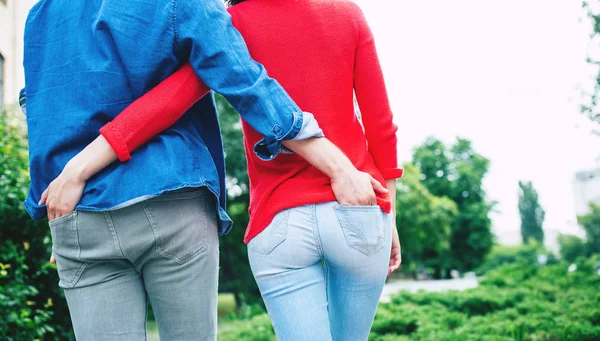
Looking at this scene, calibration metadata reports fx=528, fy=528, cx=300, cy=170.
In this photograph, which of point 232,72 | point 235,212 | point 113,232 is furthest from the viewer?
point 235,212

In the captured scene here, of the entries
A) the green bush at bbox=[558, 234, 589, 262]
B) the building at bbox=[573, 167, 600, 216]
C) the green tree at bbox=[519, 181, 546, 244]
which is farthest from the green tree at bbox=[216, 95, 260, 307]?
the building at bbox=[573, 167, 600, 216]

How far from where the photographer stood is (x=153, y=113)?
4.75 ft

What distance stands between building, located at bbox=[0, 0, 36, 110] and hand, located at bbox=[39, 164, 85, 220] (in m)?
13.6

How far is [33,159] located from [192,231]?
48 cm

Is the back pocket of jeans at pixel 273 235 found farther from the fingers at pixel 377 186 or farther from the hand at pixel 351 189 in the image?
the fingers at pixel 377 186

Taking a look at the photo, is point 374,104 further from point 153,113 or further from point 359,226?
point 153,113

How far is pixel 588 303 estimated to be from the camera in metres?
5.95

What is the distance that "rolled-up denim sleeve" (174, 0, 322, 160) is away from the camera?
148cm

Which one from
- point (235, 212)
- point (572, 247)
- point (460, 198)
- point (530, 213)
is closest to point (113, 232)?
point (235, 212)

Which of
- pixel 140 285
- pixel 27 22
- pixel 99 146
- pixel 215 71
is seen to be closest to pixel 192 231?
pixel 140 285

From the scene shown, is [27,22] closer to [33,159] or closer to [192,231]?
[33,159]

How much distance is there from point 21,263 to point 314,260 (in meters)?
3.74

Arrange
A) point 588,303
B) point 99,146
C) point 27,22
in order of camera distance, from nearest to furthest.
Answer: point 99,146, point 27,22, point 588,303

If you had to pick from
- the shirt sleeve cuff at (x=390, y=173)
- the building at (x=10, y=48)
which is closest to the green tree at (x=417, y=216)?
the building at (x=10, y=48)
